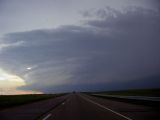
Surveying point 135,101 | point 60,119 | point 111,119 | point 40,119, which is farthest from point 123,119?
point 135,101

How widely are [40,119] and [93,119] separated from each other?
9.29 ft

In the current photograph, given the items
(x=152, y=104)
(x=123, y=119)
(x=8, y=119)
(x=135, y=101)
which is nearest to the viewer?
(x=123, y=119)

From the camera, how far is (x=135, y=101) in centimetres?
3397

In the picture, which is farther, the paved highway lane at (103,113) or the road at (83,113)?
the road at (83,113)

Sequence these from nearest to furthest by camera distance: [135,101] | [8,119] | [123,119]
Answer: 1. [123,119]
2. [8,119]
3. [135,101]

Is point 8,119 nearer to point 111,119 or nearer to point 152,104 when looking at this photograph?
point 111,119

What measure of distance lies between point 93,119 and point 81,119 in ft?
2.05

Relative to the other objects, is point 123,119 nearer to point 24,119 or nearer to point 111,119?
point 111,119

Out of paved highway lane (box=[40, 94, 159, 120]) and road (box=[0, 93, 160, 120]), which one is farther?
road (box=[0, 93, 160, 120])

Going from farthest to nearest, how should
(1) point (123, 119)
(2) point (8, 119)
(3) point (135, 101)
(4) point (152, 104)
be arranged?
(3) point (135, 101)
(4) point (152, 104)
(2) point (8, 119)
(1) point (123, 119)

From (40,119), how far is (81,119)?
7.32 ft

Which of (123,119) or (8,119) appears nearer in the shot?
(123,119)

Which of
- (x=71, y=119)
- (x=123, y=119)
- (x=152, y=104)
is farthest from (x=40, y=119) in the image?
(x=152, y=104)

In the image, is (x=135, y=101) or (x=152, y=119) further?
(x=135, y=101)
